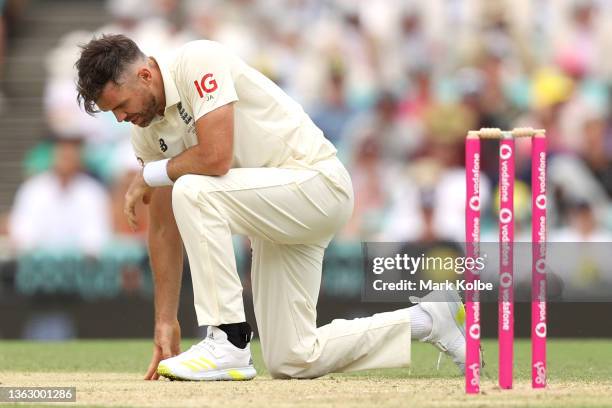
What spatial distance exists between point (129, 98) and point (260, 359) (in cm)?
249

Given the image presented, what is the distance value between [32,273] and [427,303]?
478 centimetres

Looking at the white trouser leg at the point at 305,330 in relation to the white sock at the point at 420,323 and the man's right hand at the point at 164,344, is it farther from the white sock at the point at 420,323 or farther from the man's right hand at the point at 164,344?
the man's right hand at the point at 164,344

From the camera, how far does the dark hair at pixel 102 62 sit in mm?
5340

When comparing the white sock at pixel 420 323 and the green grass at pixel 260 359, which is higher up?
the white sock at pixel 420 323

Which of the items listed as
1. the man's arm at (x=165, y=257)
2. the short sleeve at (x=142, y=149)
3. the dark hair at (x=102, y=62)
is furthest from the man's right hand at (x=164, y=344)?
the dark hair at (x=102, y=62)

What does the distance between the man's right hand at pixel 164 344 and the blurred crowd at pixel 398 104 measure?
4.21 meters

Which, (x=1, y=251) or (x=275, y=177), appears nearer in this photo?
(x=275, y=177)

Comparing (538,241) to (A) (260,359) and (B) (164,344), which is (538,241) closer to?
(B) (164,344)

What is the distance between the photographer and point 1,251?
1011 centimetres

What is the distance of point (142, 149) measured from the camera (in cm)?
584

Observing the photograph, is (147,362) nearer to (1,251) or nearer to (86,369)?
(86,369)

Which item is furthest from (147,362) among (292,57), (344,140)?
(292,57)

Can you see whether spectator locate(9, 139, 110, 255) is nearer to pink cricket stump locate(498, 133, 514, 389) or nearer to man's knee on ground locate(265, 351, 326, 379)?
man's knee on ground locate(265, 351, 326, 379)

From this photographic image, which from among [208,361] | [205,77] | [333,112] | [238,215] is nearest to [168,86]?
[205,77]
